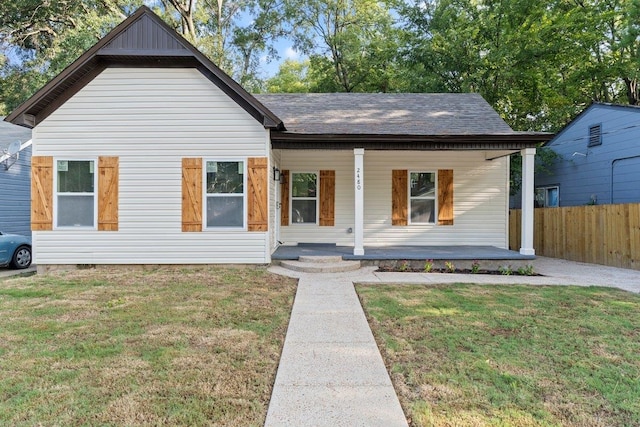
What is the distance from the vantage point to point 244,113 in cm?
792

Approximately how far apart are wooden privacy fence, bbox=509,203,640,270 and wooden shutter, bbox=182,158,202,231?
970cm

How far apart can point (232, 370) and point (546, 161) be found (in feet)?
48.0

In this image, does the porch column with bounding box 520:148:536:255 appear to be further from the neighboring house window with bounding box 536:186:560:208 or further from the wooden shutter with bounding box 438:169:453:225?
the neighboring house window with bounding box 536:186:560:208

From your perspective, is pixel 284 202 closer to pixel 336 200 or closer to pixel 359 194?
pixel 336 200

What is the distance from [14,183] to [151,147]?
23.2ft

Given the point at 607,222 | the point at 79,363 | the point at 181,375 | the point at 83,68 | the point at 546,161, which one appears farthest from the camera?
the point at 546,161

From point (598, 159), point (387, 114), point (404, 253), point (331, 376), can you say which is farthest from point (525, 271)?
point (598, 159)

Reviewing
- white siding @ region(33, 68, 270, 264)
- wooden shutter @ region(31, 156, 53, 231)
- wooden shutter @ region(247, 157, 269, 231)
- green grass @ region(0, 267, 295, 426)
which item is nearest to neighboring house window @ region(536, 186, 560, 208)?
wooden shutter @ region(247, 157, 269, 231)

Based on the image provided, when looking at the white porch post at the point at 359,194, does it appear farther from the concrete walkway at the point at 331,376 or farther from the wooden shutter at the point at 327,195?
the concrete walkway at the point at 331,376

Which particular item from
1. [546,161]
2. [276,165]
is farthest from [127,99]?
[546,161]

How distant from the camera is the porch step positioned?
25.1 ft

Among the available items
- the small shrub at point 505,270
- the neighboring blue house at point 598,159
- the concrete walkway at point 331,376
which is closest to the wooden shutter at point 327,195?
the small shrub at point 505,270

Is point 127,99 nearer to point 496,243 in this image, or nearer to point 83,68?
point 83,68

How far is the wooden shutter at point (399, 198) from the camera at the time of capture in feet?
33.9
